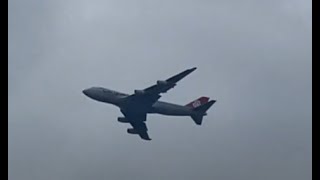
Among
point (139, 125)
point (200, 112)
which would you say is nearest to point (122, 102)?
point (139, 125)

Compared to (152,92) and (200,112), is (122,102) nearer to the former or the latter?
(152,92)

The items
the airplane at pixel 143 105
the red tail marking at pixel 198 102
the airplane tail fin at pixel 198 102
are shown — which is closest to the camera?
the airplane at pixel 143 105

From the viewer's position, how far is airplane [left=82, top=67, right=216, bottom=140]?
6438cm

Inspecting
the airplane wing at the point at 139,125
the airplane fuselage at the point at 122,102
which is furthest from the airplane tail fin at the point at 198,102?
the airplane wing at the point at 139,125

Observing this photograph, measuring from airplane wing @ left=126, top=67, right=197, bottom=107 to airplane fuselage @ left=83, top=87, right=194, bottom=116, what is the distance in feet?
3.59

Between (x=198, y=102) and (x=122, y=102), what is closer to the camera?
(x=122, y=102)

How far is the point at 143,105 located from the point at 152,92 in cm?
305

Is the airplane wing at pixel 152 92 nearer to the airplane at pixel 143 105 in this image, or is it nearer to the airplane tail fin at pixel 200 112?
the airplane at pixel 143 105

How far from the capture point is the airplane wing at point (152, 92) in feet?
194

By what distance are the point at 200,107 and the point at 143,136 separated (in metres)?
7.05

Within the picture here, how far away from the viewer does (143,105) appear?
217ft
